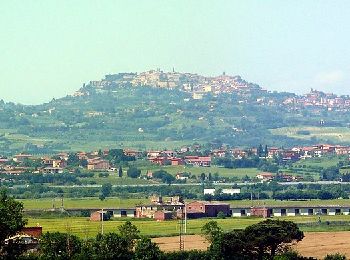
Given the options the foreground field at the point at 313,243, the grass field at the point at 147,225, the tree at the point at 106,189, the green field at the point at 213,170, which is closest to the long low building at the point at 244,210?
A: the grass field at the point at 147,225

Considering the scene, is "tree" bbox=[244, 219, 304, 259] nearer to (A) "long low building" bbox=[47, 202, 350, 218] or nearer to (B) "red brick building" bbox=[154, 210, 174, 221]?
(B) "red brick building" bbox=[154, 210, 174, 221]

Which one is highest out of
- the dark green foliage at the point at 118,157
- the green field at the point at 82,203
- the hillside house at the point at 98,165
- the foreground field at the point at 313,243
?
the dark green foliage at the point at 118,157

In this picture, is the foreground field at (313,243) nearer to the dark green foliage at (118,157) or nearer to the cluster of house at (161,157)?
the cluster of house at (161,157)

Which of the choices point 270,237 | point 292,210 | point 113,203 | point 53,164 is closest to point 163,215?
point 292,210

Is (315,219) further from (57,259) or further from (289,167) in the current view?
(289,167)

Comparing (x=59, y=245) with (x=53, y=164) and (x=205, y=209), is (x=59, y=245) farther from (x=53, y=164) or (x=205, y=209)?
(x=53, y=164)

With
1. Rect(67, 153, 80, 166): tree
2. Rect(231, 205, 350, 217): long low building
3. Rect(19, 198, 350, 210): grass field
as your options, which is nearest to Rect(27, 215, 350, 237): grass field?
Rect(231, 205, 350, 217): long low building
